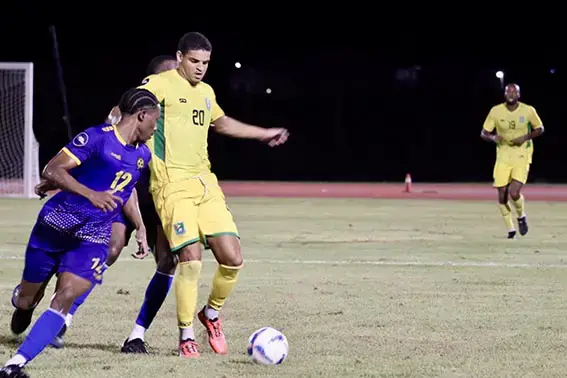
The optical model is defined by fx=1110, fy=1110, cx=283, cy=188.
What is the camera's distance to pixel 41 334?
19.7ft

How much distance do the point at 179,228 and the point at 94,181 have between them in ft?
2.93

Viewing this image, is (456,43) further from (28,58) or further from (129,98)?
(129,98)

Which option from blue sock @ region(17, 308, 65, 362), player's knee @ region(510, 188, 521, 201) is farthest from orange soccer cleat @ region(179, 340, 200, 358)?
player's knee @ region(510, 188, 521, 201)

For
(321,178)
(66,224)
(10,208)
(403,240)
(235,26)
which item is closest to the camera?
(66,224)

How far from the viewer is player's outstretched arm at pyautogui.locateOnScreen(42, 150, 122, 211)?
612 centimetres

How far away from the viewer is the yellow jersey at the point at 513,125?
57.7 feet

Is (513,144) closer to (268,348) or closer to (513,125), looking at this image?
(513,125)

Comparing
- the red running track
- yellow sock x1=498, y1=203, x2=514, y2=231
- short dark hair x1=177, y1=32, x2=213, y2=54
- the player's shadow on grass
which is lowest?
the red running track

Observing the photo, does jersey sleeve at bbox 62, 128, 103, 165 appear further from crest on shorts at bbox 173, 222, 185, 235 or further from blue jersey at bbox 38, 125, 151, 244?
crest on shorts at bbox 173, 222, 185, 235

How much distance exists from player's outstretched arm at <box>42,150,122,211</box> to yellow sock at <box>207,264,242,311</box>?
1.29 meters

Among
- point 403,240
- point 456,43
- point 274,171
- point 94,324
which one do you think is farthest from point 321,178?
point 94,324

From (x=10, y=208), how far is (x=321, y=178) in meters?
20.0

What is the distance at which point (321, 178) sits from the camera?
4200 cm

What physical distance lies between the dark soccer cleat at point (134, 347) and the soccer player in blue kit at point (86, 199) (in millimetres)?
906
